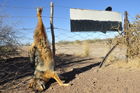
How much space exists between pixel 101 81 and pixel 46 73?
1575 mm

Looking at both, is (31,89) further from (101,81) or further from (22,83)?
(101,81)

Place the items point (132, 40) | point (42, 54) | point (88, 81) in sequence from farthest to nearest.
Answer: point (132, 40)
point (88, 81)
point (42, 54)

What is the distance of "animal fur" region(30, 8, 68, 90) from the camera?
546 centimetres

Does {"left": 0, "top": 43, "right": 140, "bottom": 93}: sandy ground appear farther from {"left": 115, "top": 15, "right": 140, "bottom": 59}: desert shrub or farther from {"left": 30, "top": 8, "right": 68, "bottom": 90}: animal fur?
{"left": 115, "top": 15, "right": 140, "bottom": 59}: desert shrub

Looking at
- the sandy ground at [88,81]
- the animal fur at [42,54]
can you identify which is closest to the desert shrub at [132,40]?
the sandy ground at [88,81]

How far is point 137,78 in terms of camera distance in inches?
255

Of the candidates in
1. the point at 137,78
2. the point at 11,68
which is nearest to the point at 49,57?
the point at 137,78

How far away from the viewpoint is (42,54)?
5555 millimetres

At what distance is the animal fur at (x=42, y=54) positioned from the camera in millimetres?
5457

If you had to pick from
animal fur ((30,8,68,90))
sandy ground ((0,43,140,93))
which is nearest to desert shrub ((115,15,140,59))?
sandy ground ((0,43,140,93))

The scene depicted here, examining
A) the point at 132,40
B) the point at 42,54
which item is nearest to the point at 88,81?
the point at 42,54

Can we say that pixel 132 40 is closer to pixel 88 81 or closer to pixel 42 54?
pixel 88 81

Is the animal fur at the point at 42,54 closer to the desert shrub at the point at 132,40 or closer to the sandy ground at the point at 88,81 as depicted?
the sandy ground at the point at 88,81

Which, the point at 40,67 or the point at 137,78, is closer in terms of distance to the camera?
the point at 40,67
